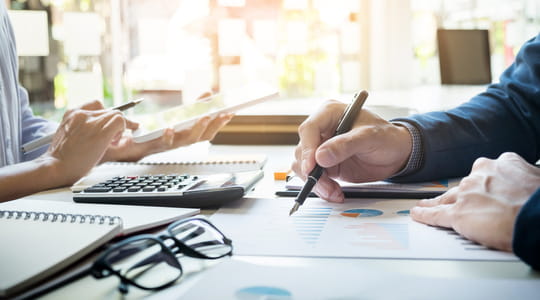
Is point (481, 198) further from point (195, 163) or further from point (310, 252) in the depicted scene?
point (195, 163)

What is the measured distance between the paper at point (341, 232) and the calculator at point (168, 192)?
25 millimetres

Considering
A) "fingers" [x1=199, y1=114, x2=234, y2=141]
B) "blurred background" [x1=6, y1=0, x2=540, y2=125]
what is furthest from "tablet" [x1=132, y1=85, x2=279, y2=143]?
"blurred background" [x1=6, y1=0, x2=540, y2=125]

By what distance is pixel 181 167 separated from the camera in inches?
40.4

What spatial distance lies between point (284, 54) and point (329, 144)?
1264 mm

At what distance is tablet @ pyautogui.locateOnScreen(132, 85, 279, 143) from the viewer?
109 centimetres

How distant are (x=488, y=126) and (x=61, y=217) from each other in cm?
70

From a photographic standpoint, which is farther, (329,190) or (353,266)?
(329,190)

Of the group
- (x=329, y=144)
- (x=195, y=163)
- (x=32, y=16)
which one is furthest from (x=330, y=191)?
(x=32, y=16)

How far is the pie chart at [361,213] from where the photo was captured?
698mm

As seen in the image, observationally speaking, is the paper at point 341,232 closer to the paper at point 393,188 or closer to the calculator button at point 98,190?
the paper at point 393,188

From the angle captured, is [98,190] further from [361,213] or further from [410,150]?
[410,150]

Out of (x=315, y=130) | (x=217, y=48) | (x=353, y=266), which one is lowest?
(x=353, y=266)

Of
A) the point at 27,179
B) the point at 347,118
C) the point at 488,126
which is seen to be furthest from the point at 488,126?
the point at 27,179

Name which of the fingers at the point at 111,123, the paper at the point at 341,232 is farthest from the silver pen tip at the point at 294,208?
the fingers at the point at 111,123
